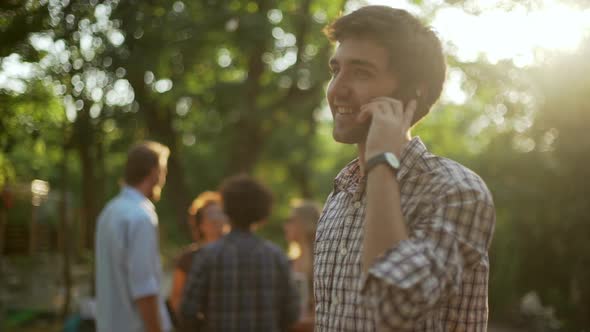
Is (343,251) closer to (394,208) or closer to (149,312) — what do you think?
(394,208)

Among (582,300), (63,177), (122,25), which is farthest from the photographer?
(582,300)

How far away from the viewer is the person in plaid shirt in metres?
4.62

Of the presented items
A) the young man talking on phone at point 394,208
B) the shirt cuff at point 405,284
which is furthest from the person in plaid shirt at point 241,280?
the shirt cuff at point 405,284

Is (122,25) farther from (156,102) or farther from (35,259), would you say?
(35,259)

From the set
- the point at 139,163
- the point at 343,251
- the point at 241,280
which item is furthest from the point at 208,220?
the point at 343,251

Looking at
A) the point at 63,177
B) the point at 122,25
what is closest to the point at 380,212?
the point at 122,25

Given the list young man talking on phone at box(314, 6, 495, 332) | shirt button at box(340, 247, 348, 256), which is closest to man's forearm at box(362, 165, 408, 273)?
young man talking on phone at box(314, 6, 495, 332)

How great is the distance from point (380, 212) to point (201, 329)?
3052 mm

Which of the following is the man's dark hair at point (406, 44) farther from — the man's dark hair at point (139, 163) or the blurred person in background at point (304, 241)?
the blurred person in background at point (304, 241)

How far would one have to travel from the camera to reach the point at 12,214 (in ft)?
66.6

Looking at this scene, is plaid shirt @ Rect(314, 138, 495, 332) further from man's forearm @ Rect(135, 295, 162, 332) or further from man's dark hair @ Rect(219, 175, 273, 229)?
man's dark hair @ Rect(219, 175, 273, 229)

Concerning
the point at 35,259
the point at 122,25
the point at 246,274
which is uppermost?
the point at 122,25

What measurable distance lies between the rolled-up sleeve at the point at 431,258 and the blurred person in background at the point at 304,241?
3537 mm

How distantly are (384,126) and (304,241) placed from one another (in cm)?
380
